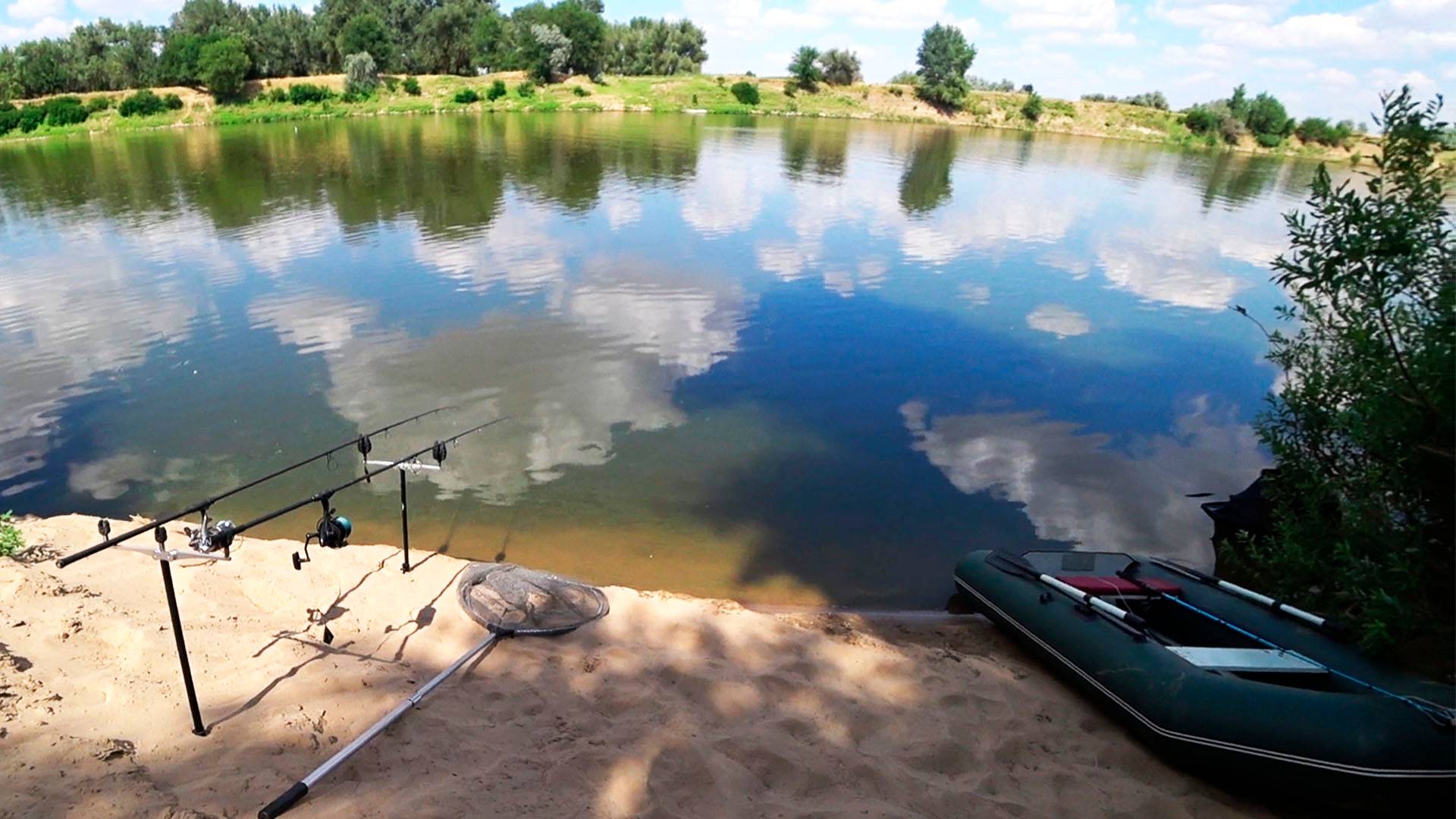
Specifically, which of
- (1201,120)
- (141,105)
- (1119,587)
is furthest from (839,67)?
(1119,587)

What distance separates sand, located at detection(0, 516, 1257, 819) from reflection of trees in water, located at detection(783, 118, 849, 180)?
3632 cm

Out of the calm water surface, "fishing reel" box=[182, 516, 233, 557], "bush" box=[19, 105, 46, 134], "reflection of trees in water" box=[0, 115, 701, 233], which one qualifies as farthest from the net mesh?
"bush" box=[19, 105, 46, 134]

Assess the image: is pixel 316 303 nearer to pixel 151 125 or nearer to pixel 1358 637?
pixel 1358 637

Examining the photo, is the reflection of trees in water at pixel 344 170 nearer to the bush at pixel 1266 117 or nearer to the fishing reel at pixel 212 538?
the fishing reel at pixel 212 538

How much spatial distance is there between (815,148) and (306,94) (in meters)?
46.8

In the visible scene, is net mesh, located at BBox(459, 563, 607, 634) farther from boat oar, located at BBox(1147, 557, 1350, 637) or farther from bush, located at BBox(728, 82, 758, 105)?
bush, located at BBox(728, 82, 758, 105)

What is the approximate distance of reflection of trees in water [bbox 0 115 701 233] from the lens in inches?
1130

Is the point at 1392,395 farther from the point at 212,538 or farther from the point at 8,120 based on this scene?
the point at 8,120

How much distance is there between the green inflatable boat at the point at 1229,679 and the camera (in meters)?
5.14

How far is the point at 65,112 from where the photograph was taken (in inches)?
2169

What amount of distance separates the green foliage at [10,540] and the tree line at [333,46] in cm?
7487

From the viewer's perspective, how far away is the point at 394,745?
5.03m

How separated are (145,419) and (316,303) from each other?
19.9 ft

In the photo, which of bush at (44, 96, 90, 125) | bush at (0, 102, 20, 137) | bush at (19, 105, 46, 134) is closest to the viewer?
bush at (0, 102, 20, 137)
